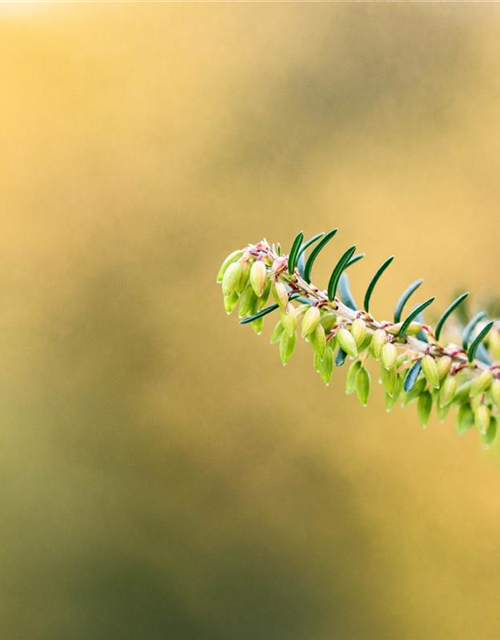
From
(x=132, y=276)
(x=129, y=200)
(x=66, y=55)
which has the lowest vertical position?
(x=132, y=276)

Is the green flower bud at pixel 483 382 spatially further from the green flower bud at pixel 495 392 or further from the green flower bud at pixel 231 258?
the green flower bud at pixel 231 258

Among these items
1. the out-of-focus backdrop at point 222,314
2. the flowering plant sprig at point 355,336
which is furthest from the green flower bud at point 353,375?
the out-of-focus backdrop at point 222,314

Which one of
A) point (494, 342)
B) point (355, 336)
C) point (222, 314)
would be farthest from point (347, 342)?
point (222, 314)

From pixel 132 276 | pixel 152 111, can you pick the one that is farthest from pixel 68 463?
pixel 152 111

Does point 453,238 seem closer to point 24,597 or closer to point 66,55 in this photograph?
point 66,55

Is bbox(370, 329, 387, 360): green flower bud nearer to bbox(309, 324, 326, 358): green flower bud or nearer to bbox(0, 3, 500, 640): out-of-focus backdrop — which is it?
bbox(309, 324, 326, 358): green flower bud

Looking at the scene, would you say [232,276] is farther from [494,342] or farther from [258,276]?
[494,342]

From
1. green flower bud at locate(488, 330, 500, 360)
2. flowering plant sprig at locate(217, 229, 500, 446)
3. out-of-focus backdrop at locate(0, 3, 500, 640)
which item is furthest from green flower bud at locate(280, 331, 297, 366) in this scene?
out-of-focus backdrop at locate(0, 3, 500, 640)
